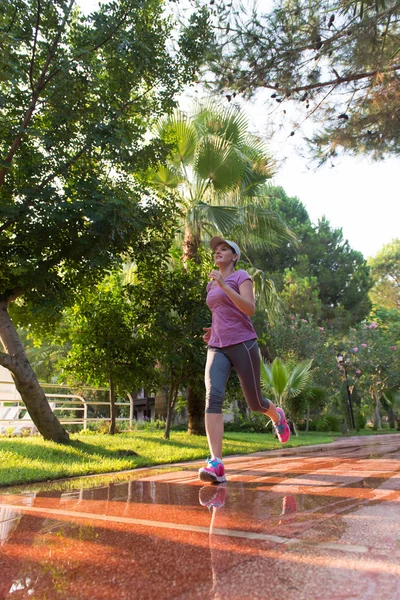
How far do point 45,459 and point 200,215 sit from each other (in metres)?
6.57

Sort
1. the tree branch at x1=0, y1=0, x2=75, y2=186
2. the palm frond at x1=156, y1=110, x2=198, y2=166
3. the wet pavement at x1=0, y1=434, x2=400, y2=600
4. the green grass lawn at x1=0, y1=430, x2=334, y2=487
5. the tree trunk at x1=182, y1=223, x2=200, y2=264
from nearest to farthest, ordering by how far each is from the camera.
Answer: the wet pavement at x1=0, y1=434, x2=400, y2=600 < the green grass lawn at x1=0, y1=430, x2=334, y2=487 < the tree branch at x1=0, y1=0, x2=75, y2=186 < the tree trunk at x1=182, y1=223, x2=200, y2=264 < the palm frond at x1=156, y1=110, x2=198, y2=166

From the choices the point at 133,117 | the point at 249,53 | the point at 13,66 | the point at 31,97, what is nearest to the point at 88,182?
the point at 31,97

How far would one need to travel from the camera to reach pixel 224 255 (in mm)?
4238

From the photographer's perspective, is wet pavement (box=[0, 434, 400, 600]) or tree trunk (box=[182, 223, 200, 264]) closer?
wet pavement (box=[0, 434, 400, 600])

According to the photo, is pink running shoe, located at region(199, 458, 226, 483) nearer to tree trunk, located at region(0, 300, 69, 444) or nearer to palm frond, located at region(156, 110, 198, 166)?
tree trunk, located at region(0, 300, 69, 444)

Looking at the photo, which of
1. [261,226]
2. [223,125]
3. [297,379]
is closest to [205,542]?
[223,125]

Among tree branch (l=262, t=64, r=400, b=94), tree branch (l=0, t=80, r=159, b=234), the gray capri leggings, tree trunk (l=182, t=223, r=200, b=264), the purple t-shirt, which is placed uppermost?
tree branch (l=262, t=64, r=400, b=94)

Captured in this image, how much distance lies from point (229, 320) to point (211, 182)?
843 centimetres

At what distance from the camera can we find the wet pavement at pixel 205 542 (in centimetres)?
160

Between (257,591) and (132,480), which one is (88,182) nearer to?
(132,480)

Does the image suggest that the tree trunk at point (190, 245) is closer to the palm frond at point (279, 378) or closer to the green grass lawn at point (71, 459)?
the palm frond at point (279, 378)

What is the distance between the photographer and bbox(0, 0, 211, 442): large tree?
5680 mm

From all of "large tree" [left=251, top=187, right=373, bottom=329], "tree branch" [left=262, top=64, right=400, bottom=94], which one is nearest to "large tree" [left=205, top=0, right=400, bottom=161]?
"tree branch" [left=262, top=64, right=400, bottom=94]

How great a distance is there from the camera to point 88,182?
5.98 metres
